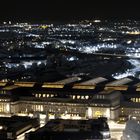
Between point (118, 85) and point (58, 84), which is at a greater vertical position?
point (58, 84)

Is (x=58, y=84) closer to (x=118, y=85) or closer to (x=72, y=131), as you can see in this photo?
(x=118, y=85)

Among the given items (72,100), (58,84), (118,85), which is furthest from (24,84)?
(118,85)

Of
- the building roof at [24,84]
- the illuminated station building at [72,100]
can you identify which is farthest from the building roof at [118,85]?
the building roof at [24,84]

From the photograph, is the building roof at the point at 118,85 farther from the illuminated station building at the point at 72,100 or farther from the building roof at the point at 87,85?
the building roof at the point at 87,85

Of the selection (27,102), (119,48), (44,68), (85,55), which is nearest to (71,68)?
(44,68)

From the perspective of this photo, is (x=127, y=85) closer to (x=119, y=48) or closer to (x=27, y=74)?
(x=27, y=74)

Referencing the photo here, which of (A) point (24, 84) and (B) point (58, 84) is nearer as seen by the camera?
(B) point (58, 84)
